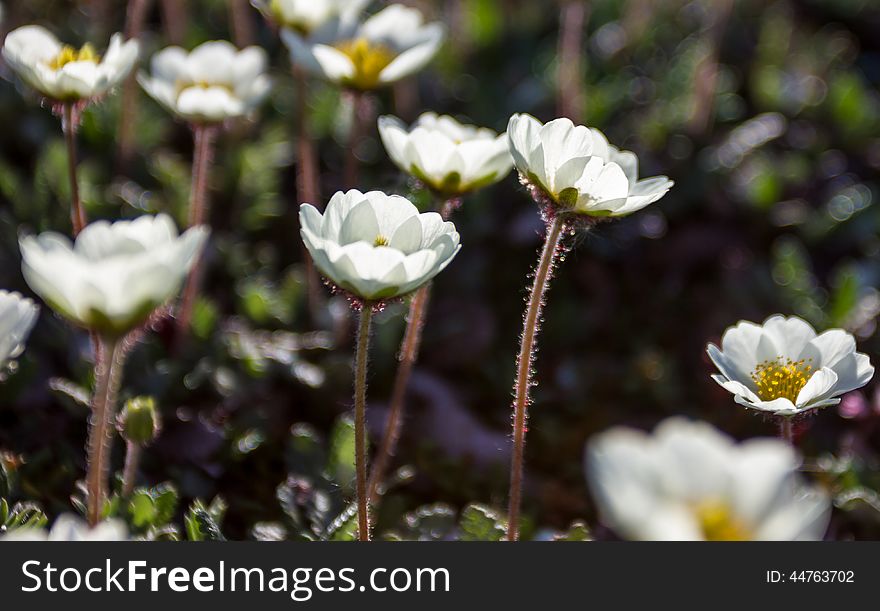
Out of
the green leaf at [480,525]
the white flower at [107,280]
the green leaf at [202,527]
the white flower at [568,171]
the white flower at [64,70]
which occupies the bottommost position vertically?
the green leaf at [202,527]

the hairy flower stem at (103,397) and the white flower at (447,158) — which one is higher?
the white flower at (447,158)

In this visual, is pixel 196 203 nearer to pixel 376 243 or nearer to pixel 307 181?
pixel 307 181

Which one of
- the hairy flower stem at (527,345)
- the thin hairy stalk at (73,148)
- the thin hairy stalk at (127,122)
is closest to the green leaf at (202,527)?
the hairy flower stem at (527,345)

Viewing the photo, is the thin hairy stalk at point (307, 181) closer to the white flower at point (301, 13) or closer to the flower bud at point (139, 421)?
the white flower at point (301, 13)

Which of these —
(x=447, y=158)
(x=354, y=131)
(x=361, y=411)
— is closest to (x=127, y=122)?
(x=354, y=131)

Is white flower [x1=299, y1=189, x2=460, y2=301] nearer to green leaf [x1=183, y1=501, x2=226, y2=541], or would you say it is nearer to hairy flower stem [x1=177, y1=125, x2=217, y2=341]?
green leaf [x1=183, y1=501, x2=226, y2=541]

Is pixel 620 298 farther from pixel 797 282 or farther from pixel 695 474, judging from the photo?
pixel 695 474
